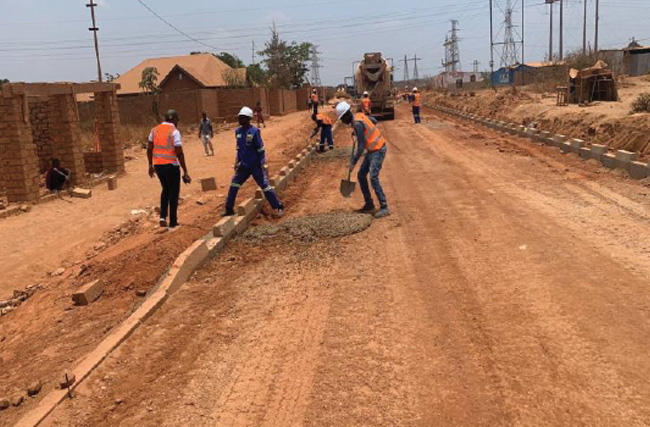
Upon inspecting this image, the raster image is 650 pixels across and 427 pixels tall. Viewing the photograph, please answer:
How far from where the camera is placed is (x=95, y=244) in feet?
29.7

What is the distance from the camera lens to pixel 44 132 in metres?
14.4

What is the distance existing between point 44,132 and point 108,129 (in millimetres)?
1629

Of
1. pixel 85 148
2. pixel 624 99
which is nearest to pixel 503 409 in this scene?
pixel 85 148

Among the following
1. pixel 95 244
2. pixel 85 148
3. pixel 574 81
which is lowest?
pixel 95 244

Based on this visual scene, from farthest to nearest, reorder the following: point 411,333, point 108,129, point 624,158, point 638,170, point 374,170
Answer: point 108,129 < point 624,158 < point 638,170 < point 374,170 < point 411,333

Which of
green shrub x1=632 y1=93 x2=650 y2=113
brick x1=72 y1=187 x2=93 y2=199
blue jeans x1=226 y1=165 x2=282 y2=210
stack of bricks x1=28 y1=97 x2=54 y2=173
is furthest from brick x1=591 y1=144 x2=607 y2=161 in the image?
stack of bricks x1=28 y1=97 x2=54 y2=173

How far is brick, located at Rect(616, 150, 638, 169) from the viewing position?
9.78 m

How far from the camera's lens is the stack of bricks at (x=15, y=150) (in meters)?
11.4

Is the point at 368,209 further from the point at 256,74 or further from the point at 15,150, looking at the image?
the point at 256,74

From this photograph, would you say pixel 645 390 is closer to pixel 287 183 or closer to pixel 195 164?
pixel 287 183

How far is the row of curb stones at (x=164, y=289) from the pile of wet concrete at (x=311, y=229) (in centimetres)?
33

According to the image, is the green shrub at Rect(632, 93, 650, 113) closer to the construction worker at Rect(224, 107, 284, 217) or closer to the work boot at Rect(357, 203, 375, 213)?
the work boot at Rect(357, 203, 375, 213)

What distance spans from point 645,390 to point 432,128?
18.7m

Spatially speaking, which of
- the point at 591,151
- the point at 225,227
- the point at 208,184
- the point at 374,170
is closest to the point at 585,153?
the point at 591,151
